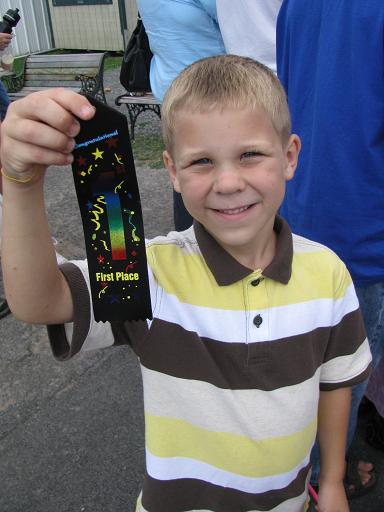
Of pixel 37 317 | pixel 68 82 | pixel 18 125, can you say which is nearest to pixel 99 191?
pixel 18 125

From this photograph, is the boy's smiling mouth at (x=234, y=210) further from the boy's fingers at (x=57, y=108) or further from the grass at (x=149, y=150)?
the grass at (x=149, y=150)

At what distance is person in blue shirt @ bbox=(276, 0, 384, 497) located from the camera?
4.62ft

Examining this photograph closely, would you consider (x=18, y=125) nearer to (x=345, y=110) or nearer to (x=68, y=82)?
(x=345, y=110)

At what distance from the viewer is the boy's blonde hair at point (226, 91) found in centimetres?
113

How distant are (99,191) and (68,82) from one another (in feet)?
26.2

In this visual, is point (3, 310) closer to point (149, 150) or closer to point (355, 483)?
point (355, 483)

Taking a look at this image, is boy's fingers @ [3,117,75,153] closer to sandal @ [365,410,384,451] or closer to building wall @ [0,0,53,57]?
sandal @ [365,410,384,451]

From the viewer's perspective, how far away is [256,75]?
1207mm

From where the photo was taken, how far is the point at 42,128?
0.89 metres

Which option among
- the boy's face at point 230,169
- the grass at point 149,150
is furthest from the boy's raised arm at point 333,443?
the grass at point 149,150

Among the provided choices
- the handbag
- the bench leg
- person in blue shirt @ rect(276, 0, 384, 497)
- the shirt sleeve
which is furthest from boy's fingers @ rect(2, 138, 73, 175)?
the bench leg

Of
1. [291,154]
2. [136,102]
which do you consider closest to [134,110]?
[136,102]

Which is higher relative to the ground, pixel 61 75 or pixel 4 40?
pixel 4 40

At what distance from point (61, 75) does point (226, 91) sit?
Result: 26.4 feet
